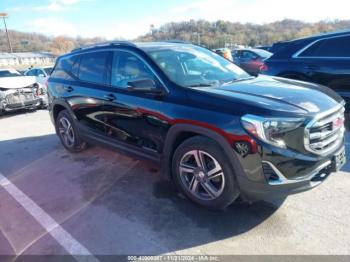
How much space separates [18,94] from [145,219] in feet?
26.4

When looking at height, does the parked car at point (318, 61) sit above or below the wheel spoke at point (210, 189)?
above

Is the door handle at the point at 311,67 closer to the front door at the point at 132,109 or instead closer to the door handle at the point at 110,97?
the front door at the point at 132,109

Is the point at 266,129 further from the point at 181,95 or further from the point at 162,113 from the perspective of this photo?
the point at 162,113

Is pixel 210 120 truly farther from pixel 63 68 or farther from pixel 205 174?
pixel 63 68

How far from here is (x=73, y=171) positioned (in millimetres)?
4711

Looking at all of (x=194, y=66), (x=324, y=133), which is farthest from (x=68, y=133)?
(x=324, y=133)

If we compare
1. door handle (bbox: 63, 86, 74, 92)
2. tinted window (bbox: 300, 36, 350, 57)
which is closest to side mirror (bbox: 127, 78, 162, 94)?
door handle (bbox: 63, 86, 74, 92)

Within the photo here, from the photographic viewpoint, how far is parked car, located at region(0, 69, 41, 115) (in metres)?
9.31

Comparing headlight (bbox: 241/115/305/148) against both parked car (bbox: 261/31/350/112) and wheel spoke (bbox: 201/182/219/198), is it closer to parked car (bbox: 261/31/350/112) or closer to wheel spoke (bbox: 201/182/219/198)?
wheel spoke (bbox: 201/182/219/198)

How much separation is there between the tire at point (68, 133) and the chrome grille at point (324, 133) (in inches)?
147

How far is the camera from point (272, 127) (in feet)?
8.97

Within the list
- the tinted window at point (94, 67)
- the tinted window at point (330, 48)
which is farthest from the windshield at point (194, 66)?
the tinted window at point (330, 48)

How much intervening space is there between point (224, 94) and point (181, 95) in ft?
1.54

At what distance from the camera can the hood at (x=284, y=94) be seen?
9.61 ft
